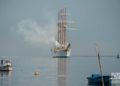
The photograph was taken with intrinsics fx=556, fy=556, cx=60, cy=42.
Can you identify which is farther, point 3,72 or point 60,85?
point 3,72

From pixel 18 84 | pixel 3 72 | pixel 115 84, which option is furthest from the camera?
pixel 3 72

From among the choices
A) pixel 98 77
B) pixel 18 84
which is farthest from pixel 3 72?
pixel 98 77

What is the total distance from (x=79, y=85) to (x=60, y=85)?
2716 mm

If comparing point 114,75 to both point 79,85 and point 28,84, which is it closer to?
point 79,85

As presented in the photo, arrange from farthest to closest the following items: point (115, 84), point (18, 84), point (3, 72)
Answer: point (3, 72), point (18, 84), point (115, 84)

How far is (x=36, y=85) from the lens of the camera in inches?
3061

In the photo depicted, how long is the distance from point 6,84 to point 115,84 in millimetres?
15580

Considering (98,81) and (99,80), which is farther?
(99,80)

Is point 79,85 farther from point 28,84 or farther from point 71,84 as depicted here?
point 28,84

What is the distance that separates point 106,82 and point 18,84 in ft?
42.9

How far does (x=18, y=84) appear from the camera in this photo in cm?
8031

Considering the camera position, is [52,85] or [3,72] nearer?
[52,85]

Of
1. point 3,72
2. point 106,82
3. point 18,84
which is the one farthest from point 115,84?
point 3,72

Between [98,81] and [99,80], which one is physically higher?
[99,80]
